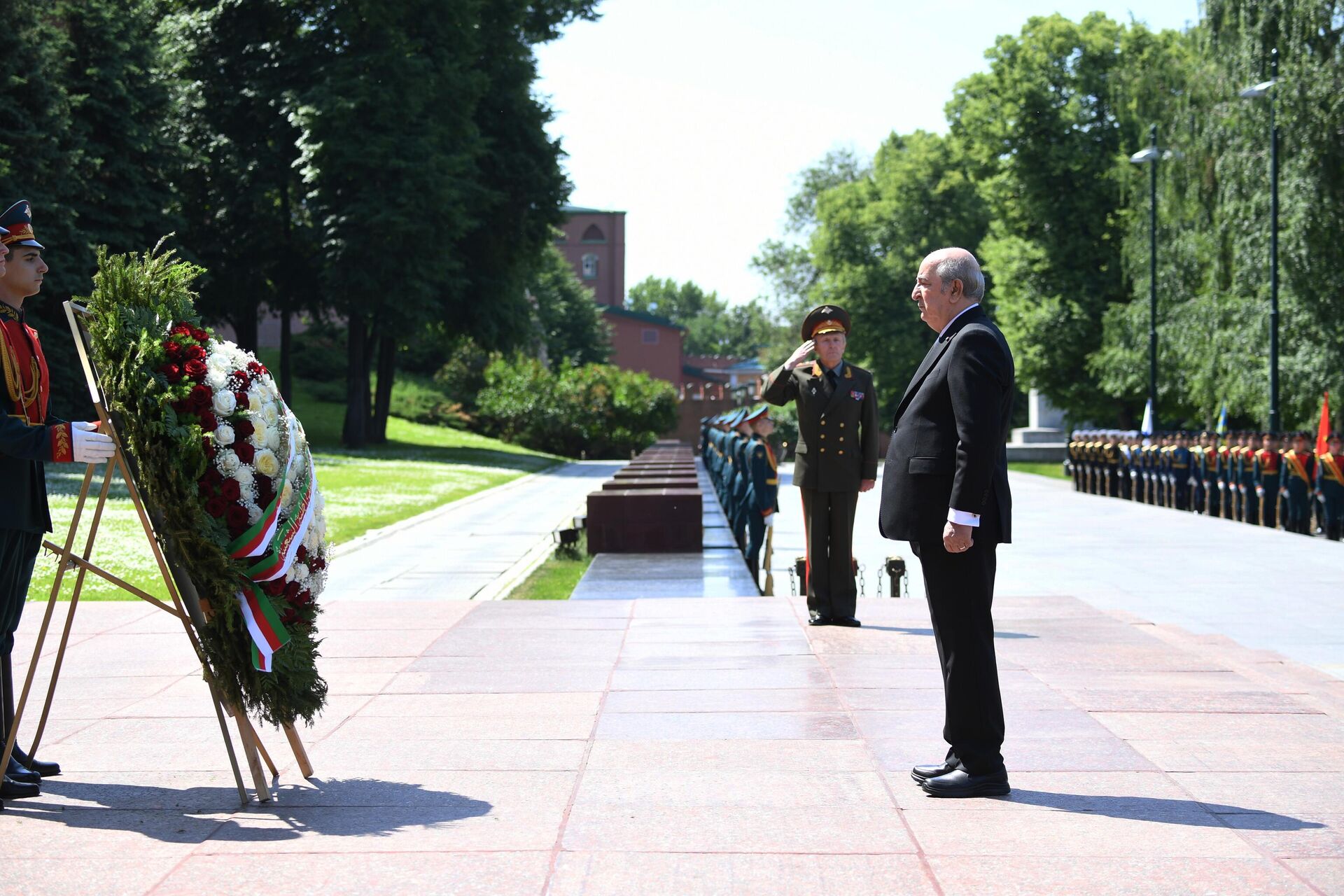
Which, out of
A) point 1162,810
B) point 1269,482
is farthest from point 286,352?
point 1162,810

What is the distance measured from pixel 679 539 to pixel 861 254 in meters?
49.1

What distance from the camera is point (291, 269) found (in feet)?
137

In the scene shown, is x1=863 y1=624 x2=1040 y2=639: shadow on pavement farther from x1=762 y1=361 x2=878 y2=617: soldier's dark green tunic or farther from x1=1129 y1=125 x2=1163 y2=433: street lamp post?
x1=1129 y1=125 x2=1163 y2=433: street lamp post

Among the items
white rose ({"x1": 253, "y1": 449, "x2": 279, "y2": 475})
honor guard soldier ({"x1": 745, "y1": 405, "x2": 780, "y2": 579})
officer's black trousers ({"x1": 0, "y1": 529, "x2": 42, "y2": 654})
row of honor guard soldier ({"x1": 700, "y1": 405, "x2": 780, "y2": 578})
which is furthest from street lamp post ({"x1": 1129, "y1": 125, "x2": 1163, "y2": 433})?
Result: officer's black trousers ({"x1": 0, "y1": 529, "x2": 42, "y2": 654})

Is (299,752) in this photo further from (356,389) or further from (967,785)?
(356,389)

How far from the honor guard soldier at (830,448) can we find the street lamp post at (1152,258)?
82.7 feet

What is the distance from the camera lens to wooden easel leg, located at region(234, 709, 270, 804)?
15.7ft

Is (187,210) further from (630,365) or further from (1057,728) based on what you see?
(630,365)

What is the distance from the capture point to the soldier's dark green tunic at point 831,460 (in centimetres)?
862

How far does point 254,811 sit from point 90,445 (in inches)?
52.9

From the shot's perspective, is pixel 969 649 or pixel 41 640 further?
pixel 969 649

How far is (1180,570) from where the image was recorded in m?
14.7

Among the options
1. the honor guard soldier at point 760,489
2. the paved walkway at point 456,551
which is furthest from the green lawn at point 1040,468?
the honor guard soldier at point 760,489

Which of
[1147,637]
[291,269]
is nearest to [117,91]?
[291,269]
